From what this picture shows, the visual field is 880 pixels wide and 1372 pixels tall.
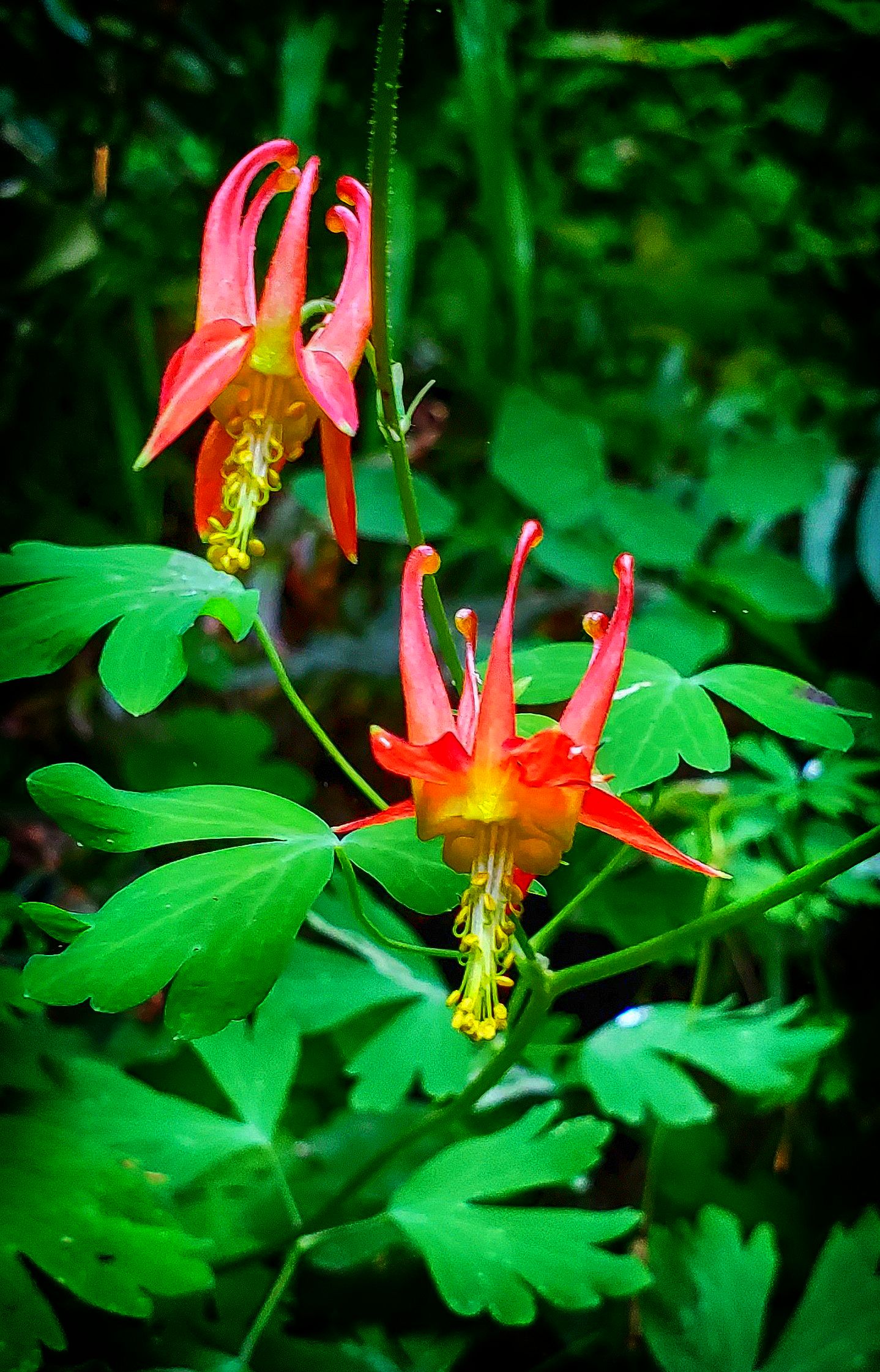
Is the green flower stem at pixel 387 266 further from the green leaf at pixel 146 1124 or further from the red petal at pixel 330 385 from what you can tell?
the green leaf at pixel 146 1124

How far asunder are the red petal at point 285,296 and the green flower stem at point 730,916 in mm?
433

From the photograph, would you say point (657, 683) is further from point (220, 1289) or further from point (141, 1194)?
point (220, 1289)

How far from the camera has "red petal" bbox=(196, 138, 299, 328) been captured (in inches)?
27.0

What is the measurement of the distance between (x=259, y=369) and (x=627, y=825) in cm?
37

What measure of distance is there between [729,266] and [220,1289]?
206cm

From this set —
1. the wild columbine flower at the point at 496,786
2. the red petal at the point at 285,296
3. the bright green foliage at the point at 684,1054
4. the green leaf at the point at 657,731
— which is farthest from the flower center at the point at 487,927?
the bright green foliage at the point at 684,1054

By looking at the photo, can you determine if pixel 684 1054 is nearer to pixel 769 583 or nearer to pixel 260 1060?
pixel 260 1060

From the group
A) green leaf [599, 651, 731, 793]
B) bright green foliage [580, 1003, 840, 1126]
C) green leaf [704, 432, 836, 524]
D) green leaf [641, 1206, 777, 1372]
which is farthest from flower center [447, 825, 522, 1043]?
green leaf [704, 432, 836, 524]

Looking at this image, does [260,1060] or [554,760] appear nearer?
[554,760]

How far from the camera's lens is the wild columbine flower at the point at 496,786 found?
0.52 meters

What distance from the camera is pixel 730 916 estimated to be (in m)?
0.64

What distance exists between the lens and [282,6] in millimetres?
1500

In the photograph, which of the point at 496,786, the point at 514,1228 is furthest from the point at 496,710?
the point at 514,1228

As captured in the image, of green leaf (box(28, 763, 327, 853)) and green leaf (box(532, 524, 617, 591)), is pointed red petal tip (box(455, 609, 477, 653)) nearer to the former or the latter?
green leaf (box(28, 763, 327, 853))
